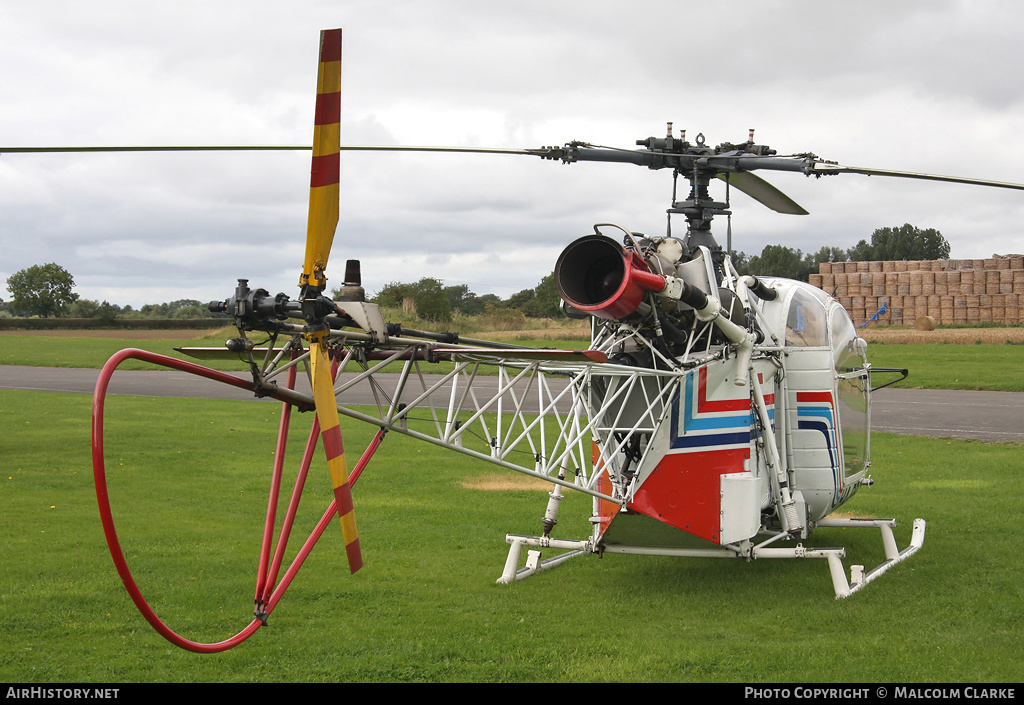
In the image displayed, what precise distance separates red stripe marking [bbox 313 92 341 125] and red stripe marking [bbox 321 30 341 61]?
23 cm

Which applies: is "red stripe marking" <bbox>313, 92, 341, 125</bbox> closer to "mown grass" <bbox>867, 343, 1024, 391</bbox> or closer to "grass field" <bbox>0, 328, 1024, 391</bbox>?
"grass field" <bbox>0, 328, 1024, 391</bbox>

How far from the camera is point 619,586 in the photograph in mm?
10602

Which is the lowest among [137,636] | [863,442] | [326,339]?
[137,636]

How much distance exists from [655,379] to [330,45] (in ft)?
16.3

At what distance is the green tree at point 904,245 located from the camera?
80.4 metres

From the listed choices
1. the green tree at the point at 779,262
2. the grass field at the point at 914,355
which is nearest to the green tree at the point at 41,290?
the grass field at the point at 914,355

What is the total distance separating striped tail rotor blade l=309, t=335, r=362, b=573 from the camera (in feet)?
21.2

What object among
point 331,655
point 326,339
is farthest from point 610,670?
point 326,339

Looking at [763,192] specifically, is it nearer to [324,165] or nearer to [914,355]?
[324,165]

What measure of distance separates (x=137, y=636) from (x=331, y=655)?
1.96 m

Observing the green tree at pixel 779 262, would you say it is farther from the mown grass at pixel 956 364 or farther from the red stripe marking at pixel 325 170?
the red stripe marking at pixel 325 170

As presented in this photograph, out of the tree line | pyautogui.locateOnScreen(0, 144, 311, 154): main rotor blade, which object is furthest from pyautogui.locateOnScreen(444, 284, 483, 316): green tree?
pyautogui.locateOnScreen(0, 144, 311, 154): main rotor blade

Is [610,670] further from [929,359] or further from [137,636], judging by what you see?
[929,359]
